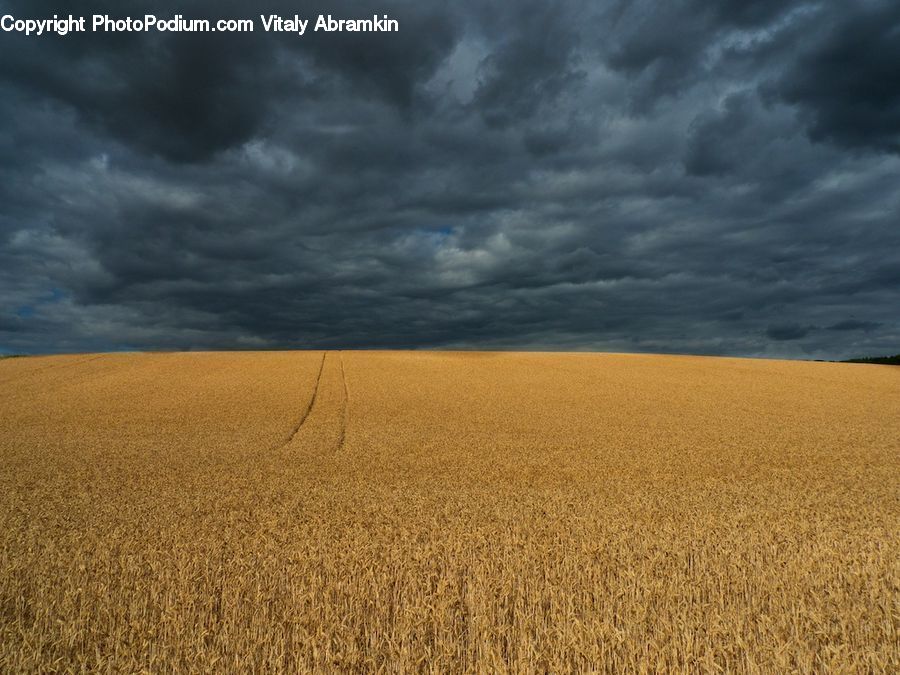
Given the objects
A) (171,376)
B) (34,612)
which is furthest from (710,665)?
(171,376)

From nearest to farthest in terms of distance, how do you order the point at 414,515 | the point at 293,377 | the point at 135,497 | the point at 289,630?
1. the point at 289,630
2. the point at 414,515
3. the point at 135,497
4. the point at 293,377

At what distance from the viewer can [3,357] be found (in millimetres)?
49594

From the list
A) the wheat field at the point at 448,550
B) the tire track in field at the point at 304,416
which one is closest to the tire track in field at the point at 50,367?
the tire track in field at the point at 304,416

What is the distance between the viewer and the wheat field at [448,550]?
5.51 m

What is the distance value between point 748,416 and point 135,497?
Answer: 2301 centimetres

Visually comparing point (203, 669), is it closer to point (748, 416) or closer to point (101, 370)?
point (748, 416)

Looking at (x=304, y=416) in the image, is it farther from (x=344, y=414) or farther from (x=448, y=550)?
(x=448, y=550)

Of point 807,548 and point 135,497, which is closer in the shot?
point 807,548

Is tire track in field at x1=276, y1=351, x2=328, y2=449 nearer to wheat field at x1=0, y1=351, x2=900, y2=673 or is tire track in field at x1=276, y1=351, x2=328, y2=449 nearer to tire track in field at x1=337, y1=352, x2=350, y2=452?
wheat field at x1=0, y1=351, x2=900, y2=673

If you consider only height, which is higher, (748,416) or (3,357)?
(3,357)

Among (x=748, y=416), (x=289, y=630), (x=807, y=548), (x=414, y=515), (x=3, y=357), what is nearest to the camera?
(x=289, y=630)

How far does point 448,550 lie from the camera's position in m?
7.37

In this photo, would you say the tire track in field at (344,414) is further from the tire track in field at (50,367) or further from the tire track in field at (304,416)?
the tire track in field at (50,367)

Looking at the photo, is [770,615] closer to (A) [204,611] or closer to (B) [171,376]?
(A) [204,611]
